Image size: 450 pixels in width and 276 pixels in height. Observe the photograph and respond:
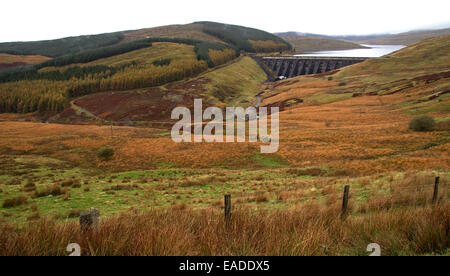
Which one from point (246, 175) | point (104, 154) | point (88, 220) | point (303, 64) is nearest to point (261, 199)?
point (88, 220)

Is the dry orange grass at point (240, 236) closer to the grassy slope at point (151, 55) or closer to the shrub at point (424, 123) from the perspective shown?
the shrub at point (424, 123)

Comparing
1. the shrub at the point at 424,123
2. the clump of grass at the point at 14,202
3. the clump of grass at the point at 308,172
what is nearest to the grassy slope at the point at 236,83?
the shrub at the point at 424,123

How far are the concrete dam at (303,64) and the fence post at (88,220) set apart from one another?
164 m

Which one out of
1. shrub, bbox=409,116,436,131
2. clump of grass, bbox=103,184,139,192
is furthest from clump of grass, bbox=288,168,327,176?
shrub, bbox=409,116,436,131

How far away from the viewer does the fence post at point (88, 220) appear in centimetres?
516

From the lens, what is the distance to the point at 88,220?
17.1 feet

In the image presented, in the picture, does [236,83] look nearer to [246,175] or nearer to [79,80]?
[79,80]

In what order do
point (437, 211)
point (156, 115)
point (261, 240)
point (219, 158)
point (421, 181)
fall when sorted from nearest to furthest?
1. point (261, 240)
2. point (437, 211)
3. point (421, 181)
4. point (219, 158)
5. point (156, 115)

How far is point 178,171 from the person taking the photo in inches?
1110

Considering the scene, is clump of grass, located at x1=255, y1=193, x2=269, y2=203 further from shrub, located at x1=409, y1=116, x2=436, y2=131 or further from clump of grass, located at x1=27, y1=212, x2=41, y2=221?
shrub, located at x1=409, y1=116, x2=436, y2=131

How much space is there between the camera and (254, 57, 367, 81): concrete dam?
161 metres
